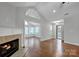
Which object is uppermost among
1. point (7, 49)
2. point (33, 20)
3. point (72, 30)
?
point (33, 20)

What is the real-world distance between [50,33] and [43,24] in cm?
47

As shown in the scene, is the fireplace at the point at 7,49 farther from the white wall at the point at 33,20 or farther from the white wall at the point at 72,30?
the white wall at the point at 72,30

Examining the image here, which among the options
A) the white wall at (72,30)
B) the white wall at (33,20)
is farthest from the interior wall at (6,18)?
the white wall at (72,30)

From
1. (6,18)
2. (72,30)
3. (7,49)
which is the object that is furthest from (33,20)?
(72,30)

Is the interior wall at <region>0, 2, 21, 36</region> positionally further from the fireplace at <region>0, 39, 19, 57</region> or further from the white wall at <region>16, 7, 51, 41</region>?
the fireplace at <region>0, 39, 19, 57</region>

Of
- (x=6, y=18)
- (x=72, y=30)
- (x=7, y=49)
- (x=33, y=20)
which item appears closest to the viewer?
(x=7, y=49)

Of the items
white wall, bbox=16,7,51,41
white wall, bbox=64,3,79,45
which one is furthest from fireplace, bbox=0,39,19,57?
white wall, bbox=64,3,79,45

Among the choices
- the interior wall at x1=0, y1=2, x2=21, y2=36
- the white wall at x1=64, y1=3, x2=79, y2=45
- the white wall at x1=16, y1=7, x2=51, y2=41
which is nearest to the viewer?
the interior wall at x1=0, y1=2, x2=21, y2=36

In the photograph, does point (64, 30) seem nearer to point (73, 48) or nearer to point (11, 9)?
point (73, 48)

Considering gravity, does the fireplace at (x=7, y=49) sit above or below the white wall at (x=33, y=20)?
below

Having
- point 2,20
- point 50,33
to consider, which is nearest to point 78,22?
point 50,33

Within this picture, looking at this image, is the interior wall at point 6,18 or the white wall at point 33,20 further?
the white wall at point 33,20

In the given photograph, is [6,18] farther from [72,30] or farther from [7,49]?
[72,30]

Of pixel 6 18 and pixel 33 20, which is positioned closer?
pixel 6 18
